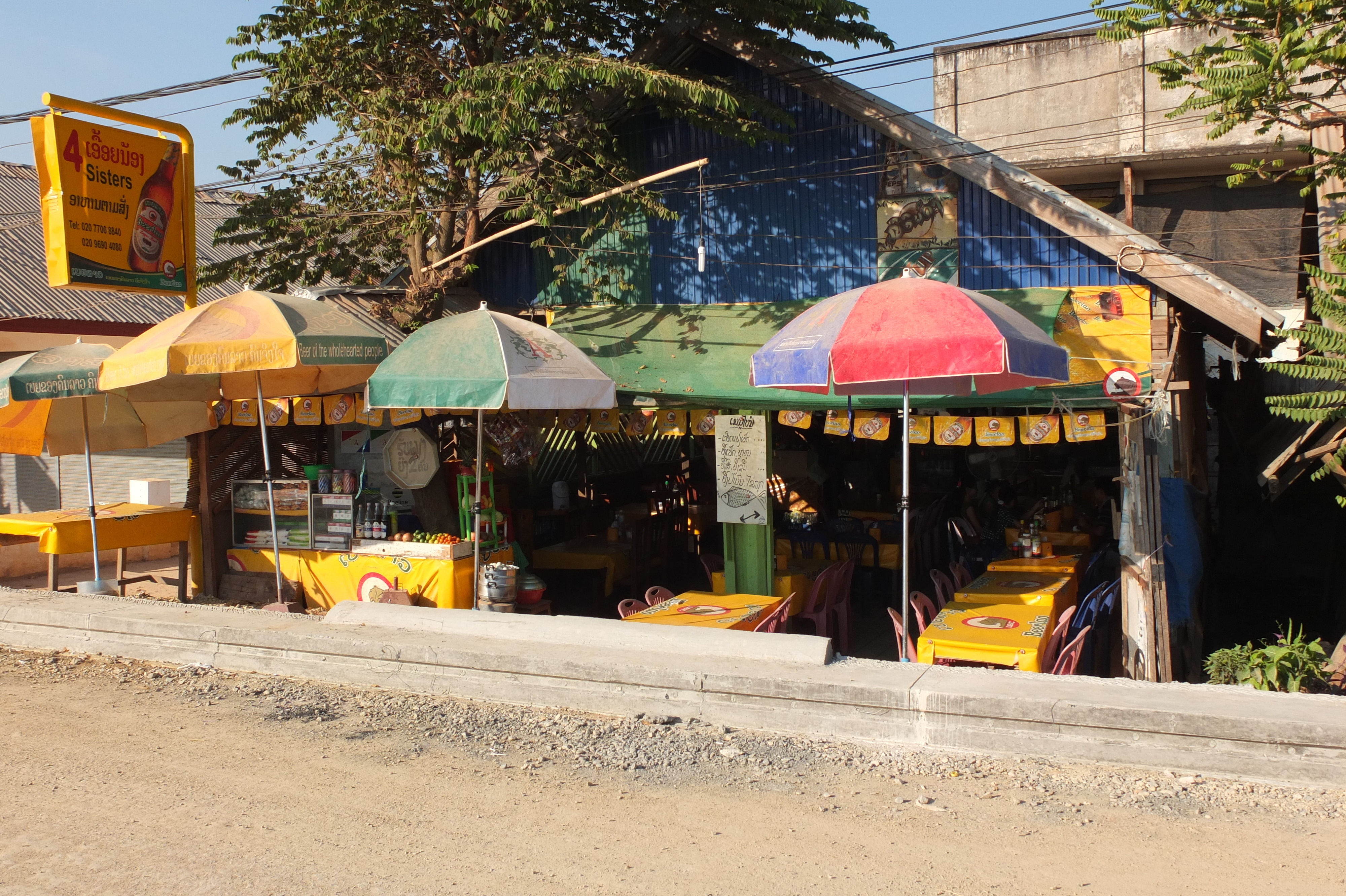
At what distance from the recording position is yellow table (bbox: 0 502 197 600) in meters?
9.90

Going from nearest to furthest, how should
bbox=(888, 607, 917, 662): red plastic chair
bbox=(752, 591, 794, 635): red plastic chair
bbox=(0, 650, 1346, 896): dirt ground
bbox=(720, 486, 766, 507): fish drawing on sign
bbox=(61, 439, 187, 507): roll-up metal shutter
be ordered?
1. bbox=(0, 650, 1346, 896): dirt ground
2. bbox=(888, 607, 917, 662): red plastic chair
3. bbox=(752, 591, 794, 635): red plastic chair
4. bbox=(720, 486, 766, 507): fish drawing on sign
5. bbox=(61, 439, 187, 507): roll-up metal shutter

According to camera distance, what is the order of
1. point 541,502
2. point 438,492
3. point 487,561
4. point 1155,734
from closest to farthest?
point 1155,734, point 487,561, point 438,492, point 541,502

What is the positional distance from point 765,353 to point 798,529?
4374 mm

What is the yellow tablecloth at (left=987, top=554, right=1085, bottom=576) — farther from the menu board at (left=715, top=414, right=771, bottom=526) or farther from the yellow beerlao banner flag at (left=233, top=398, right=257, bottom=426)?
the yellow beerlao banner flag at (left=233, top=398, right=257, bottom=426)

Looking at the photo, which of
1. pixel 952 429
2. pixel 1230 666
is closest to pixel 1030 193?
pixel 952 429

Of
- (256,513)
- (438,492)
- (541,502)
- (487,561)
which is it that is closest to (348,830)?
(487,561)

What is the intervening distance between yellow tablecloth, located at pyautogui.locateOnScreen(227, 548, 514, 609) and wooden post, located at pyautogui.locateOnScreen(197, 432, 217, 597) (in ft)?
0.66

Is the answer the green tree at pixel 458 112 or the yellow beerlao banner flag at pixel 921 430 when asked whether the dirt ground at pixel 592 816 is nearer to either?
the yellow beerlao banner flag at pixel 921 430

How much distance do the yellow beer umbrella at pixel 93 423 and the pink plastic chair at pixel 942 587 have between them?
738cm

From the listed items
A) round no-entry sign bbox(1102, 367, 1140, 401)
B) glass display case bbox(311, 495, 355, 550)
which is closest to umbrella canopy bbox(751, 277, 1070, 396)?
round no-entry sign bbox(1102, 367, 1140, 401)

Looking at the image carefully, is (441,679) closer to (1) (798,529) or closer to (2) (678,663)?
(2) (678,663)

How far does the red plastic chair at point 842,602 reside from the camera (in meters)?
9.12

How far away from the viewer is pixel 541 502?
40.0 feet

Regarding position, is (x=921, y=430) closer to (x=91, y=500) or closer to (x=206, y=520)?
(x=206, y=520)
